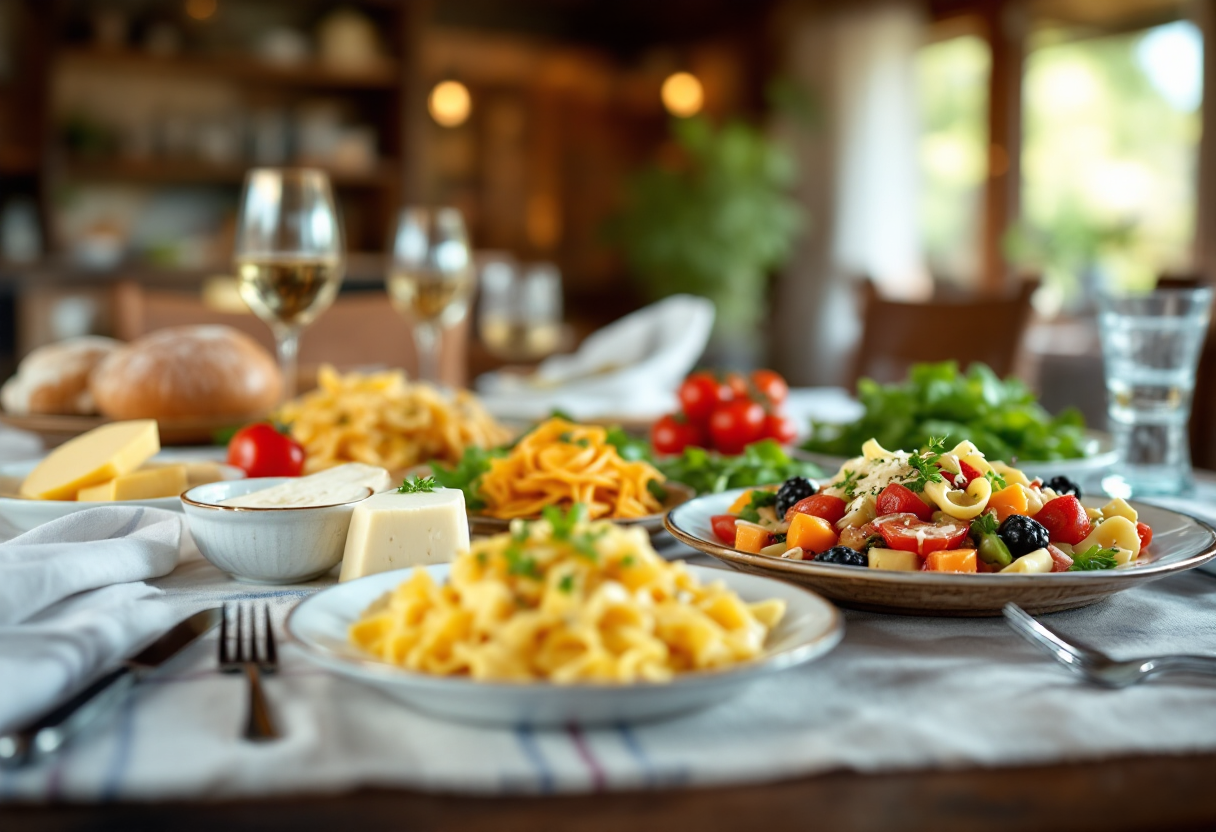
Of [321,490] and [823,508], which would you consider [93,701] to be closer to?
[321,490]

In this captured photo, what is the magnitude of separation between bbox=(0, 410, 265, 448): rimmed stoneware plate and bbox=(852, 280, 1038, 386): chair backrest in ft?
6.24

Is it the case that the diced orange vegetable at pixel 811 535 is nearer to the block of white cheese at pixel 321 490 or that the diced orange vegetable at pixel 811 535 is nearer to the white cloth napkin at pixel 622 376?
the block of white cheese at pixel 321 490

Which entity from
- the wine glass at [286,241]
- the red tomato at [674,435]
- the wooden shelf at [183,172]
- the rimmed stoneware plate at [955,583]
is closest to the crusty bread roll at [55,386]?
the wine glass at [286,241]

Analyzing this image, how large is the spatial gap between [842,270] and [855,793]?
7.79 m

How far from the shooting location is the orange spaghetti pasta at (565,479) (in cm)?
115

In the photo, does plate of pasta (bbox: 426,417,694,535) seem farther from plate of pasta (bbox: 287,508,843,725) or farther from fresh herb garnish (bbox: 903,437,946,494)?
plate of pasta (bbox: 287,508,843,725)

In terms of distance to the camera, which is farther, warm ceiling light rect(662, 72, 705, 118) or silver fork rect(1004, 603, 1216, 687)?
warm ceiling light rect(662, 72, 705, 118)

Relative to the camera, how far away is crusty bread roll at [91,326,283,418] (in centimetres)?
170

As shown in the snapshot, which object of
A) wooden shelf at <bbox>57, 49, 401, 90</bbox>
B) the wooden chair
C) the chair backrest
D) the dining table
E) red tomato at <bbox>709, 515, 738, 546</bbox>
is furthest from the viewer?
wooden shelf at <bbox>57, 49, 401, 90</bbox>

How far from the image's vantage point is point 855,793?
61 centimetres

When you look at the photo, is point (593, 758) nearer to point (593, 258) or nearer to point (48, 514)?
point (48, 514)

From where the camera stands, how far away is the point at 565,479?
1.15 m

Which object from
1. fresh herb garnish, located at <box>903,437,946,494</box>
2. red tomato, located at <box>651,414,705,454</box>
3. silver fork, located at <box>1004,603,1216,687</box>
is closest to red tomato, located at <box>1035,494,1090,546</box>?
fresh herb garnish, located at <box>903,437,946,494</box>

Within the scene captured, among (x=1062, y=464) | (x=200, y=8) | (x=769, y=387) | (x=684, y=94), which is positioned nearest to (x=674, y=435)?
(x=769, y=387)
